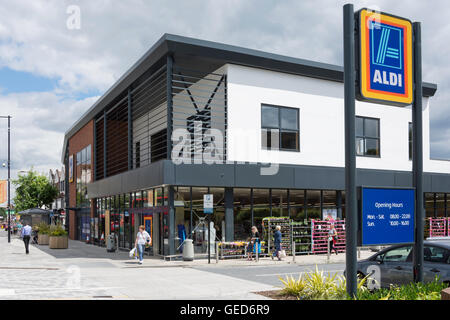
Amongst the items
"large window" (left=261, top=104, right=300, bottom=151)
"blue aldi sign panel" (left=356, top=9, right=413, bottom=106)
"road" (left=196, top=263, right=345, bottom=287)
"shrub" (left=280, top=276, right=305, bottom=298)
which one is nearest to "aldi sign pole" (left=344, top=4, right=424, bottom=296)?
"blue aldi sign panel" (left=356, top=9, right=413, bottom=106)

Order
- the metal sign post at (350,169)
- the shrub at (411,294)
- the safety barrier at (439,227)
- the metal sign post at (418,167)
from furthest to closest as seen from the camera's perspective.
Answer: the safety barrier at (439,227)
the metal sign post at (418,167)
the shrub at (411,294)
the metal sign post at (350,169)

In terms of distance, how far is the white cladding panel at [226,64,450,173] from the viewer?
24344 mm

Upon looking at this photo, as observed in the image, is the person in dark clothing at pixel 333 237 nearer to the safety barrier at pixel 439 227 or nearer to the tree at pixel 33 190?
the safety barrier at pixel 439 227

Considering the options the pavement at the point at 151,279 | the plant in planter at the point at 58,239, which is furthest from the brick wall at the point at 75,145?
the pavement at the point at 151,279

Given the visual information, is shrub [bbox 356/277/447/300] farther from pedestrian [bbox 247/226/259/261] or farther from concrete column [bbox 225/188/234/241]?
concrete column [bbox 225/188/234/241]

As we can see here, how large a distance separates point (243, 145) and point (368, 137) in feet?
29.7

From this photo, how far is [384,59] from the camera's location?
30.2 feet

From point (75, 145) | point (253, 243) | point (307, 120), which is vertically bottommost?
point (253, 243)

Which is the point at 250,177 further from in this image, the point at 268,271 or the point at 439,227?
the point at 439,227

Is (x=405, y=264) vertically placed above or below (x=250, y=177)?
below

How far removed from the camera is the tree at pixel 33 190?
239ft

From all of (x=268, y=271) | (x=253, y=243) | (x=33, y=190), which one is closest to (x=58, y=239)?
(x=253, y=243)

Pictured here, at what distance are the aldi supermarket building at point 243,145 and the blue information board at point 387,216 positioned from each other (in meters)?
13.8

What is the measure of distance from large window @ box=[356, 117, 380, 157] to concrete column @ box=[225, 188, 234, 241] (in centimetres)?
919
